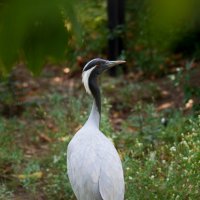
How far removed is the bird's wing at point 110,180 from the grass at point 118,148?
1.14ft

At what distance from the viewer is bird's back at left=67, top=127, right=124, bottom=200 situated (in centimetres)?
343

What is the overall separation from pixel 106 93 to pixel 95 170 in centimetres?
357

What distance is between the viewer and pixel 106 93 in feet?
23.0

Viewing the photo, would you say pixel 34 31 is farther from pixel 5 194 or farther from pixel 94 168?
pixel 5 194

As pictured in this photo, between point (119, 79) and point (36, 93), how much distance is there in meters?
1.15

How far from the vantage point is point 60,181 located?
4336 millimetres

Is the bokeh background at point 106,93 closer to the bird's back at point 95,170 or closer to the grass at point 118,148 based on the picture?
the grass at point 118,148

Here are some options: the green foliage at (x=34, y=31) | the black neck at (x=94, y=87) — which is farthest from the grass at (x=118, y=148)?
the green foliage at (x=34, y=31)

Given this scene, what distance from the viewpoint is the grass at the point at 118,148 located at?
3.84 m

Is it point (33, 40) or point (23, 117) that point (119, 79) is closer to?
point (23, 117)

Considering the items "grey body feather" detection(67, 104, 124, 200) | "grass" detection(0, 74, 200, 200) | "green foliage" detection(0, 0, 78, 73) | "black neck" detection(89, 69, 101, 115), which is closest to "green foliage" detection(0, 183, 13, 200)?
"grass" detection(0, 74, 200, 200)

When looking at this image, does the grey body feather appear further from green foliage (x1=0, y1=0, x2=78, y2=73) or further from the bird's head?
green foliage (x1=0, y1=0, x2=78, y2=73)

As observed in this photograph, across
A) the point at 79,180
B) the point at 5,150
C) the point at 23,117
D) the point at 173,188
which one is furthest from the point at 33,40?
the point at 23,117

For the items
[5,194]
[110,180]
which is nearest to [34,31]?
[110,180]
